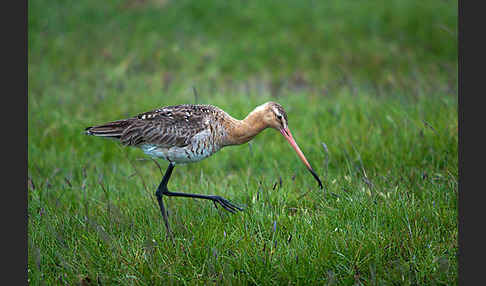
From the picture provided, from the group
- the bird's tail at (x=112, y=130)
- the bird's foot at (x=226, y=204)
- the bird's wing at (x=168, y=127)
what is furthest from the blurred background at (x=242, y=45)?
the bird's foot at (x=226, y=204)

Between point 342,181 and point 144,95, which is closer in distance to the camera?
point 342,181

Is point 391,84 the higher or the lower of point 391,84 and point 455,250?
the higher

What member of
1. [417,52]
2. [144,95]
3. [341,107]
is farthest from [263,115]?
[417,52]

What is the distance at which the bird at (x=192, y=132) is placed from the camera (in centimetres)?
495

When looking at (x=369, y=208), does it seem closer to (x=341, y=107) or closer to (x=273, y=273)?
(x=273, y=273)

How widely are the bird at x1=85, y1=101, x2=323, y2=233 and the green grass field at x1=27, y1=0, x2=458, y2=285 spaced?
419 millimetres

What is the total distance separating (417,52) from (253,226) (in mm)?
7671

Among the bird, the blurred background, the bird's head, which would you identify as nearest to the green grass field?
the blurred background

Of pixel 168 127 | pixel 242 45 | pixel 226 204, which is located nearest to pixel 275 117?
pixel 226 204

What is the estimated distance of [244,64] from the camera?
10445mm

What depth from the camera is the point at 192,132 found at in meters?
4.95

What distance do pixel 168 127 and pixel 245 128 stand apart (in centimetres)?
83

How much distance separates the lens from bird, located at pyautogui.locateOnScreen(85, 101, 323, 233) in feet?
16.2

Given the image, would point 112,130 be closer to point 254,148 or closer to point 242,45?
point 254,148
